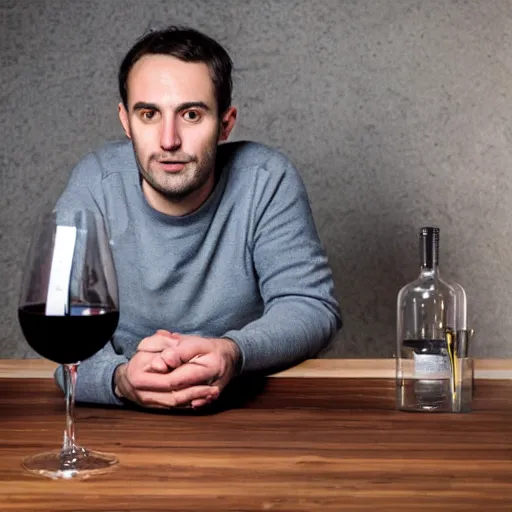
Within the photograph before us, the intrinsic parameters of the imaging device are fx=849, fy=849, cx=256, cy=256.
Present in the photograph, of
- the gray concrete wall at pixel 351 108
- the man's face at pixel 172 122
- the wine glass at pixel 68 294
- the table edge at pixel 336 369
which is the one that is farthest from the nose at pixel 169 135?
the gray concrete wall at pixel 351 108

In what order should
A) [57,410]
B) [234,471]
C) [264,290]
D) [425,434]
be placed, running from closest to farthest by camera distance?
[234,471] < [425,434] < [57,410] < [264,290]

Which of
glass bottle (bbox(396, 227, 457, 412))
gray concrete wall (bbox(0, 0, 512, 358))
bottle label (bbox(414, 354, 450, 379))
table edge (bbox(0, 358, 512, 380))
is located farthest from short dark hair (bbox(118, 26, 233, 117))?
gray concrete wall (bbox(0, 0, 512, 358))

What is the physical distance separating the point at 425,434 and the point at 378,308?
2128 millimetres

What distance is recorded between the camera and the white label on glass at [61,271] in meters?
0.78

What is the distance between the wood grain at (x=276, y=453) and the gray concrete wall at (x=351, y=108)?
183 centimetres

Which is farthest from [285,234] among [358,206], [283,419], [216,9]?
[216,9]

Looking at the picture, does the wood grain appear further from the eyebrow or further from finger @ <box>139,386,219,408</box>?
the eyebrow

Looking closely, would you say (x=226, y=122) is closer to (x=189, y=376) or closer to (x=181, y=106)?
(x=181, y=106)

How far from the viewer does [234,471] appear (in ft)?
2.51

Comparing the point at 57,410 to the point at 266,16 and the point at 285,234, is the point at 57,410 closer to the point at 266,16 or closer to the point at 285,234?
the point at 285,234

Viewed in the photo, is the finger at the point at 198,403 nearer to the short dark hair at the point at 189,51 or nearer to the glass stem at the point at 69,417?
the glass stem at the point at 69,417

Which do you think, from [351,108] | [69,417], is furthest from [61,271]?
[351,108]

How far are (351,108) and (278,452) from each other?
7.41 feet

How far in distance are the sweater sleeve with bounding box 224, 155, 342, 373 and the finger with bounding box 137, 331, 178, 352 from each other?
14cm
